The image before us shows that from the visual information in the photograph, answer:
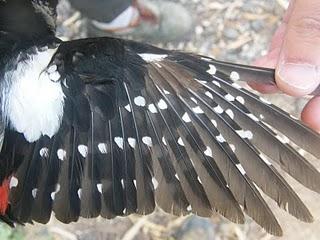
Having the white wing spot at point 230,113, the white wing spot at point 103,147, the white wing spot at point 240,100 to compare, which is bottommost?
the white wing spot at point 103,147

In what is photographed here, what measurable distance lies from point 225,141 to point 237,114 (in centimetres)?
7

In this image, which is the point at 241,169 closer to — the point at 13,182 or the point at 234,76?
the point at 234,76

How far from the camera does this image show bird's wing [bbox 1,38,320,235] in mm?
1717

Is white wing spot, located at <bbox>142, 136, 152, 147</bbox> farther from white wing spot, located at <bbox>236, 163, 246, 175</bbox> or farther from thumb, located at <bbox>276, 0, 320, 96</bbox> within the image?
thumb, located at <bbox>276, 0, 320, 96</bbox>

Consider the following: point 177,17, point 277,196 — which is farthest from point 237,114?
point 177,17

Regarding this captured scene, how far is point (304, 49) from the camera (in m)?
1.80

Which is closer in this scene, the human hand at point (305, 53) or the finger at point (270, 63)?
the human hand at point (305, 53)

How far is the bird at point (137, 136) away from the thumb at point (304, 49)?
0.25 feet

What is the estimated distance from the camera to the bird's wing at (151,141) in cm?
172

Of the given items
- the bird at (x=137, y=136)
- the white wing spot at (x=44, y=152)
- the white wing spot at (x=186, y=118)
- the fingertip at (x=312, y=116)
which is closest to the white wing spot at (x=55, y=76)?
the bird at (x=137, y=136)

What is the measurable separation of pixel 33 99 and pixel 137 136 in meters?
0.27

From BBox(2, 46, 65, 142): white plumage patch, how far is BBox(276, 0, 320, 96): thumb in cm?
54

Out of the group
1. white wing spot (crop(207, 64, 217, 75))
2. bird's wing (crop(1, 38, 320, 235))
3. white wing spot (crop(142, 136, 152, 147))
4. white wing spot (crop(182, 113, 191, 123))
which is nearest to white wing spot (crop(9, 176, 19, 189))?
bird's wing (crop(1, 38, 320, 235))

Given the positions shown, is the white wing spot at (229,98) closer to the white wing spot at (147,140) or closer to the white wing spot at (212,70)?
the white wing spot at (212,70)
